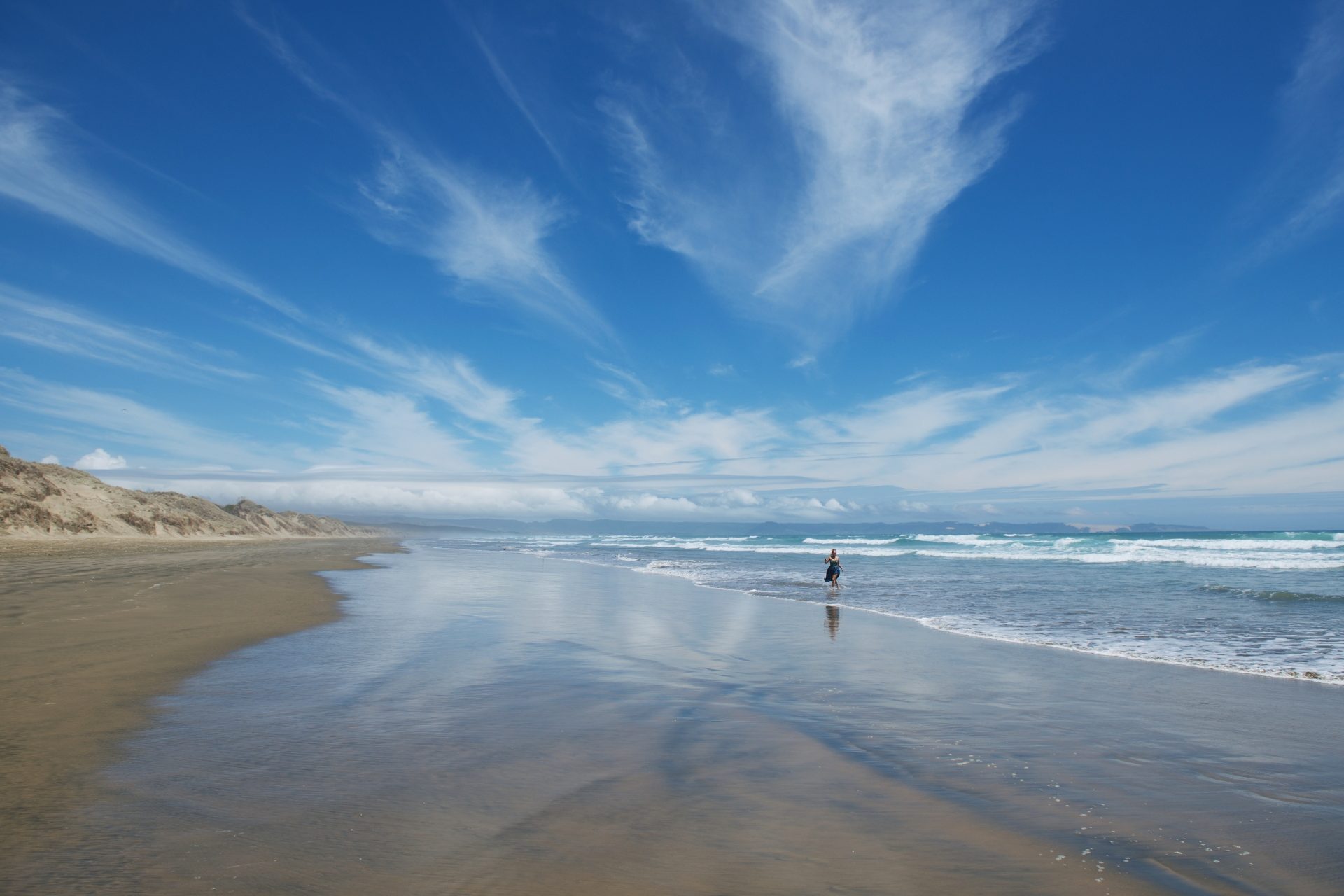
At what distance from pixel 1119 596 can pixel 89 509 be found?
59.9 metres

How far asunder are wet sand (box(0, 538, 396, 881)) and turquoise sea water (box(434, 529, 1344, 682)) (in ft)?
41.4

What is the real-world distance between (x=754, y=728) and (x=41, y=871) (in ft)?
16.4

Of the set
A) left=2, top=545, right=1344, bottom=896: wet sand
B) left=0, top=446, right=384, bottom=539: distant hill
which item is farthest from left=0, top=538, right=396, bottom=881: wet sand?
left=0, top=446, right=384, bottom=539: distant hill

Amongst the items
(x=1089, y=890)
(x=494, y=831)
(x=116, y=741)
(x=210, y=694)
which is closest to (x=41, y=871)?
(x=494, y=831)

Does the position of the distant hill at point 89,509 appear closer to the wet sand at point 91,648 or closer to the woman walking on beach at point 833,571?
the wet sand at point 91,648

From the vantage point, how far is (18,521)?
3872cm

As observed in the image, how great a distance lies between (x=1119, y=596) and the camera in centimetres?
1933

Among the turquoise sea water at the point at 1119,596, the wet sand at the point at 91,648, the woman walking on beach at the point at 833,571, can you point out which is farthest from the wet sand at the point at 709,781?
the woman walking on beach at the point at 833,571

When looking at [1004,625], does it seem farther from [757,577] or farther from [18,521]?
[18,521]

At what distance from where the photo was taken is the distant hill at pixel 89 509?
39875mm

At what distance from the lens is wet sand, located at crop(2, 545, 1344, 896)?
365 centimetres

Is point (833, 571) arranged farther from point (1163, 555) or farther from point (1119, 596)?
point (1163, 555)

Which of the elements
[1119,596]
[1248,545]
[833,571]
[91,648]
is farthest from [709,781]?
[1248,545]

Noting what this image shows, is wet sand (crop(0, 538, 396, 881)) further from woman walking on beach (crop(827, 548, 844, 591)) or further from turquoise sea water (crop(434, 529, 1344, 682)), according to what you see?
woman walking on beach (crop(827, 548, 844, 591))
